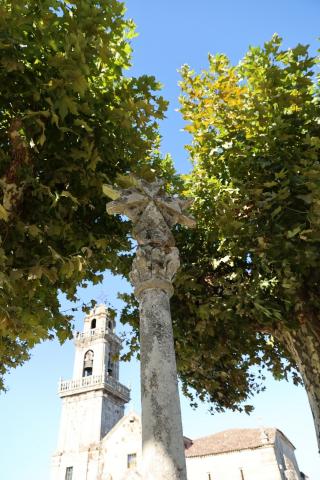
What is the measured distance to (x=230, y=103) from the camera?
30.3ft

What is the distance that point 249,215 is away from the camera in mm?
8750

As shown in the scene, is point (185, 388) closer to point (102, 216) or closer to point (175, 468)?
point (102, 216)

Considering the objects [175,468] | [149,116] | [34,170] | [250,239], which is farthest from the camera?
[250,239]

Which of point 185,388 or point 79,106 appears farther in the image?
point 185,388

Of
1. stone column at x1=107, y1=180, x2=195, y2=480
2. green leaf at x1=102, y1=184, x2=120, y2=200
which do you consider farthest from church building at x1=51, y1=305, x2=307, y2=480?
stone column at x1=107, y1=180, x2=195, y2=480

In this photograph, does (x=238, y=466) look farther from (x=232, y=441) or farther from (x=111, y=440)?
(x=111, y=440)

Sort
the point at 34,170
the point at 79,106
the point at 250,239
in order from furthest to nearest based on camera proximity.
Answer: the point at 250,239, the point at 34,170, the point at 79,106

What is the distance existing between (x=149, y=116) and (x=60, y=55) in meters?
2.16

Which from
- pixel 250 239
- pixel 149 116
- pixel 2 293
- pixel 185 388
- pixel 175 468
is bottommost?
pixel 175 468

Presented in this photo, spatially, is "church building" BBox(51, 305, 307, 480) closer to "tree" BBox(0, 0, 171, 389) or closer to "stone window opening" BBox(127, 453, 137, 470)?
"stone window opening" BBox(127, 453, 137, 470)

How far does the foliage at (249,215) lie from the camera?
763cm

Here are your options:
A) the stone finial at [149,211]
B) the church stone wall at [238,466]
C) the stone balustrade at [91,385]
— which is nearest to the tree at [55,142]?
the stone finial at [149,211]

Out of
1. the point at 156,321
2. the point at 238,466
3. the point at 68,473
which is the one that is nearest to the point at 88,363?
the point at 68,473

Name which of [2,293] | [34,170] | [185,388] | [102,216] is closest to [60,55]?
[34,170]
